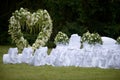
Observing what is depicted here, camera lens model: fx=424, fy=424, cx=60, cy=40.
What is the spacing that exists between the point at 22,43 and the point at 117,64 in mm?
5153

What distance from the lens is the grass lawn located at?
38.5 feet

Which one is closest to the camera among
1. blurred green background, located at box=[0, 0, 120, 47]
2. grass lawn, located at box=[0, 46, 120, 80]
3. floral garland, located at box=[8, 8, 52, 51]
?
grass lawn, located at box=[0, 46, 120, 80]

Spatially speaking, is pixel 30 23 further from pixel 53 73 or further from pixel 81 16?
pixel 81 16

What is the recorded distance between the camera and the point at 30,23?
18.6m

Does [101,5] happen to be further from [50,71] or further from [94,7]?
[50,71]

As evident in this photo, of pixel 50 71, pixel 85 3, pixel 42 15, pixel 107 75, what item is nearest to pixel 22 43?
pixel 42 15

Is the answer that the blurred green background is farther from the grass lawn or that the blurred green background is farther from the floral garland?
the grass lawn

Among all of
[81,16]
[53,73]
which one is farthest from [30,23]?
[81,16]

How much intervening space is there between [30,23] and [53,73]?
614 centimetres

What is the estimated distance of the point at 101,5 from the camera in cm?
3241

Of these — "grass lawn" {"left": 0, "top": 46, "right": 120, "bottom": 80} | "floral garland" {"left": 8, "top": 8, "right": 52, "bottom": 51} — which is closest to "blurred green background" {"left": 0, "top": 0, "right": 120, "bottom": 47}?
"floral garland" {"left": 8, "top": 8, "right": 52, "bottom": 51}

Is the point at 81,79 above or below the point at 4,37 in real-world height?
below

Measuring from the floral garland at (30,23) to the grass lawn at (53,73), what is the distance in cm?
326

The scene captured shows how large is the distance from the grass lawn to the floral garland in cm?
326
